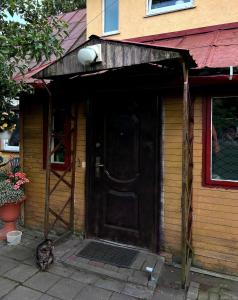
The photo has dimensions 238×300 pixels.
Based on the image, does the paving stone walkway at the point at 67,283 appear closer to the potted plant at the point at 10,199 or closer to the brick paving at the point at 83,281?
the brick paving at the point at 83,281

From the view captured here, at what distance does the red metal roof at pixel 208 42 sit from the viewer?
3252 millimetres

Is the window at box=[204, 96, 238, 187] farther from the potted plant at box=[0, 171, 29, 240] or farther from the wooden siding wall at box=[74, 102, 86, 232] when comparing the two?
the potted plant at box=[0, 171, 29, 240]

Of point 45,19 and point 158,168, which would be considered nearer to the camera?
point 45,19

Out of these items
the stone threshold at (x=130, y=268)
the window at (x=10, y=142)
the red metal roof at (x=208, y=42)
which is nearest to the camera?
the red metal roof at (x=208, y=42)

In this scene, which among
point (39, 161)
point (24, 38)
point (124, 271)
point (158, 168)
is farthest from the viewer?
point (39, 161)

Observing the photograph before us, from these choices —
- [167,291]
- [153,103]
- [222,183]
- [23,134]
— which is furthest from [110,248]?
[23,134]

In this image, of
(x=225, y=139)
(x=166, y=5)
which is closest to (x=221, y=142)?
(x=225, y=139)

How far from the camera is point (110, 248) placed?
4309 millimetres

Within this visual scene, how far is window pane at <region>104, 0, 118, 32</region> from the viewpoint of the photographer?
4927 millimetres

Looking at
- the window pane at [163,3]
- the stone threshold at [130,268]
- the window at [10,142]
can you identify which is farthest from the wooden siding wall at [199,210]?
the window at [10,142]

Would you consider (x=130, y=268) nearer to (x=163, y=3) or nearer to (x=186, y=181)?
(x=186, y=181)

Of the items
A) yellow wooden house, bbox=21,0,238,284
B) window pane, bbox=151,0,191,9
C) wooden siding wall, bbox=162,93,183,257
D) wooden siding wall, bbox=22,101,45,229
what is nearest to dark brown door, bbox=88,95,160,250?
yellow wooden house, bbox=21,0,238,284

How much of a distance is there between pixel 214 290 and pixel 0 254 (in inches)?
114

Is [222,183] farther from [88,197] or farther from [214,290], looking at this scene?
[88,197]
